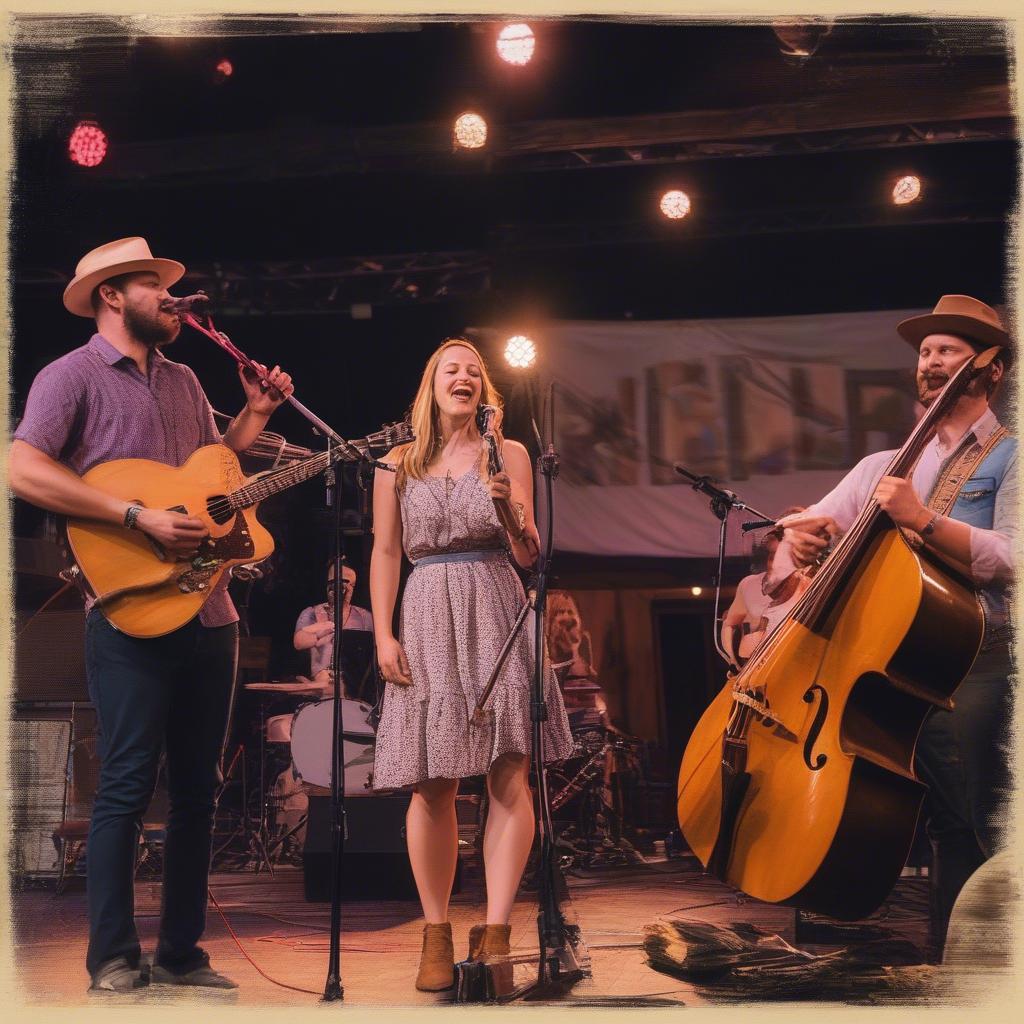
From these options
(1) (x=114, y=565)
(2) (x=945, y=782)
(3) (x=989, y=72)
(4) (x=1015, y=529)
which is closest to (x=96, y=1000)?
(1) (x=114, y=565)

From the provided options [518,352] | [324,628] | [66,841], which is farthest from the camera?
[324,628]

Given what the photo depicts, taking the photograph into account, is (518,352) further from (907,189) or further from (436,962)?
(436,962)

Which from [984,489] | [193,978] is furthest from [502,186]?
[193,978]

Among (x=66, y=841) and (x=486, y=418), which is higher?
(x=486, y=418)

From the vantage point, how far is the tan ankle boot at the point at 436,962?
10.7ft

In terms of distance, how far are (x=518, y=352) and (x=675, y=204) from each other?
4.11 feet

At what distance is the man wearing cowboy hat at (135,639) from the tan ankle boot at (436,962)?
21.8 inches

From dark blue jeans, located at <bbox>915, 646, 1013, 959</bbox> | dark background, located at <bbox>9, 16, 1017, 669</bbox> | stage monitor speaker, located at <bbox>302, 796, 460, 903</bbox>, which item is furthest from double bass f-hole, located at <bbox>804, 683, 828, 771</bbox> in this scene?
dark background, located at <bbox>9, 16, 1017, 669</bbox>

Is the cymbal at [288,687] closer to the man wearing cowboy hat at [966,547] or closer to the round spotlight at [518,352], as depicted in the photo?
the round spotlight at [518,352]

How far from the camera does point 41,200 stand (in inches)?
204

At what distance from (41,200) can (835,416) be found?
14.4ft

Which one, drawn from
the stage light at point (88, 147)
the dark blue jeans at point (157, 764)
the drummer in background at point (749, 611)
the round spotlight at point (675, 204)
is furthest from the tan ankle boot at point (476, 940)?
the round spotlight at point (675, 204)

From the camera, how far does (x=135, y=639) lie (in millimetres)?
3199

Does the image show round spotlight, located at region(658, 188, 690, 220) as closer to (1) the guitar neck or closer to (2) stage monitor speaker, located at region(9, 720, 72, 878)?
(1) the guitar neck
